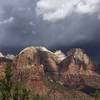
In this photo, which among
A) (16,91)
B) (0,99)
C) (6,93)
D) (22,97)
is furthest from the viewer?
(22,97)

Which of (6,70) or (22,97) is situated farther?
(22,97)

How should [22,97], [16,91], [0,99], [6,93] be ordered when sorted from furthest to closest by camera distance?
[22,97]
[16,91]
[0,99]
[6,93]

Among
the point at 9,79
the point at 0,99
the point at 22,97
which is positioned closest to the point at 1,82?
the point at 9,79

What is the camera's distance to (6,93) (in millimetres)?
138000

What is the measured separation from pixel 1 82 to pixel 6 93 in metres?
3.87

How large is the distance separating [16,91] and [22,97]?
60.3 feet

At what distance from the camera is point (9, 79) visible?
5492 inches

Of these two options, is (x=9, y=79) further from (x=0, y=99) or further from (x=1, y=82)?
(x=0, y=99)

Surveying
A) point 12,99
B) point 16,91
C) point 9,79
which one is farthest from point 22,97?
point 9,79

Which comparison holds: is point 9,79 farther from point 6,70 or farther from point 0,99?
point 0,99

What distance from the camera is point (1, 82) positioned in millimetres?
138750

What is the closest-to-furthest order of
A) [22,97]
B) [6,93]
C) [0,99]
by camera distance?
[6,93]
[0,99]
[22,97]

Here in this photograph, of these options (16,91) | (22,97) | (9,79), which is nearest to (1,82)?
(9,79)

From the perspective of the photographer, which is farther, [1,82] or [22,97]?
[22,97]
